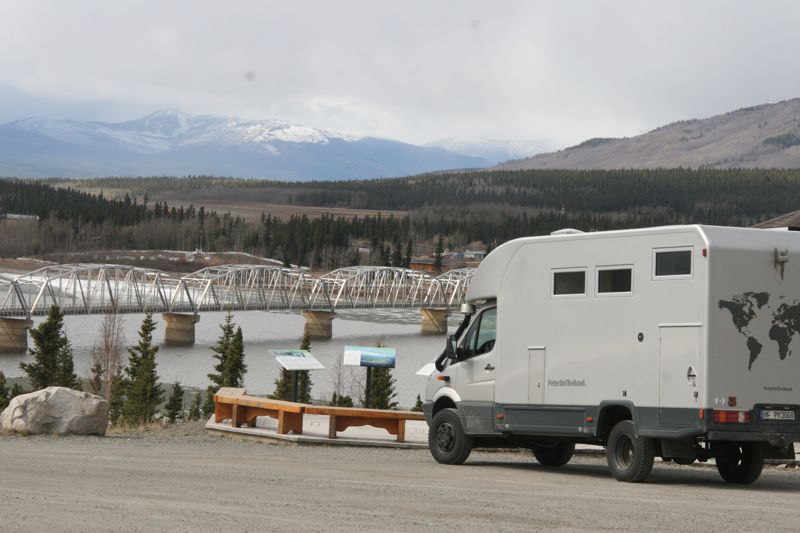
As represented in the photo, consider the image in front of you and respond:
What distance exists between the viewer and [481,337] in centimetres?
1992

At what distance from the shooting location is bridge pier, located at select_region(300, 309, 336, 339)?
452 ft

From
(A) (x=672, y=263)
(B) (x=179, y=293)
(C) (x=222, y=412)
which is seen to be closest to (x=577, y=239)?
(A) (x=672, y=263)

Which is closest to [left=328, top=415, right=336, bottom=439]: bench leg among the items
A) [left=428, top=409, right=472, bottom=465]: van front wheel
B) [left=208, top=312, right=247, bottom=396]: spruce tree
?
[left=428, top=409, right=472, bottom=465]: van front wheel

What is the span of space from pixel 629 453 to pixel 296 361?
995cm

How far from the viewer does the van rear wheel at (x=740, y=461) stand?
17547mm

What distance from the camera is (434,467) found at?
1917 cm

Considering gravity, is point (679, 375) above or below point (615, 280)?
below

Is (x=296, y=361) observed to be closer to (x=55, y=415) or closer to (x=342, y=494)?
(x=55, y=415)

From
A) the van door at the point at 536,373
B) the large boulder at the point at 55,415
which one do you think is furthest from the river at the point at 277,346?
the van door at the point at 536,373

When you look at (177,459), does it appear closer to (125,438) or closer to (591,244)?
(125,438)

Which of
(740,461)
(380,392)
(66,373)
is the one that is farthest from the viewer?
(66,373)

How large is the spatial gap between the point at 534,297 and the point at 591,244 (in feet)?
4.65

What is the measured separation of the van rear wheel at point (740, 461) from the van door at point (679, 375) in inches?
65.1

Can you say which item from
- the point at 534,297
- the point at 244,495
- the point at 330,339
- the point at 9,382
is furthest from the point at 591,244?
the point at 330,339
